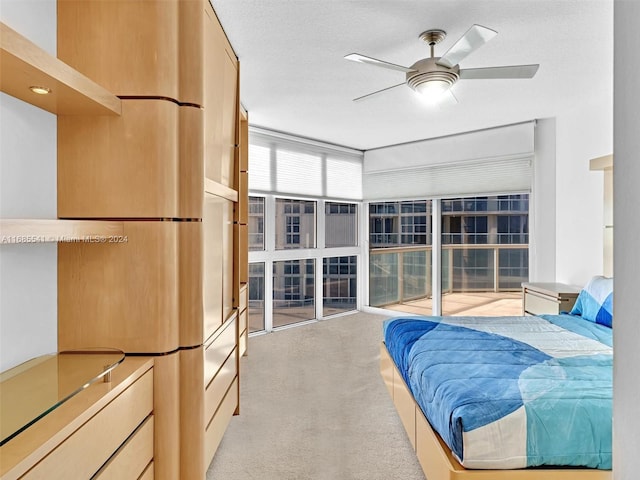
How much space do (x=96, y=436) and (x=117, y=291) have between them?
575 millimetres

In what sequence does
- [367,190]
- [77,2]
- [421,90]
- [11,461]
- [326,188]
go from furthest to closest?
[367,190] → [326,188] → [421,90] → [77,2] → [11,461]

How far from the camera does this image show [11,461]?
0.88 meters

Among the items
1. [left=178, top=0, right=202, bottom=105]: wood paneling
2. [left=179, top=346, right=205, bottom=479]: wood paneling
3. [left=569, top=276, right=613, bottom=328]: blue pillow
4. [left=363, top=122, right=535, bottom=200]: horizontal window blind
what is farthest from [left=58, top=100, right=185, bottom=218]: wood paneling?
[left=363, top=122, right=535, bottom=200]: horizontal window blind

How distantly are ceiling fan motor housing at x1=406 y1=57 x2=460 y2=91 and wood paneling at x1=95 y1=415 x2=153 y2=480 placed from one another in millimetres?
2253

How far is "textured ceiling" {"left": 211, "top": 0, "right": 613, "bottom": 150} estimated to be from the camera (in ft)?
7.68

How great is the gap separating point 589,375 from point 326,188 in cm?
412

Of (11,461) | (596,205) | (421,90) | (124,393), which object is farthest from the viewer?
(596,205)

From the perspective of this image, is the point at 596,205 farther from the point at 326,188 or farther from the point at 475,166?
the point at 326,188

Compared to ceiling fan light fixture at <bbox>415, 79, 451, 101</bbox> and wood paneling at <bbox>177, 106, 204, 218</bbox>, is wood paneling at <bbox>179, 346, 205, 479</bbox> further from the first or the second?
ceiling fan light fixture at <bbox>415, 79, 451, 101</bbox>

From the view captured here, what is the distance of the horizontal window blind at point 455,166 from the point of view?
4.82 m

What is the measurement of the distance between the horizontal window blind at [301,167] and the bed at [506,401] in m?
2.81

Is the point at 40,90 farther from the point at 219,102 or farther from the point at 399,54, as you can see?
the point at 399,54

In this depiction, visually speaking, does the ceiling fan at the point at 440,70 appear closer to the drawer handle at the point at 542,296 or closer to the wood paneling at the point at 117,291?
the wood paneling at the point at 117,291

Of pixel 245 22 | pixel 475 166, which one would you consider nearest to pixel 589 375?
pixel 245 22
